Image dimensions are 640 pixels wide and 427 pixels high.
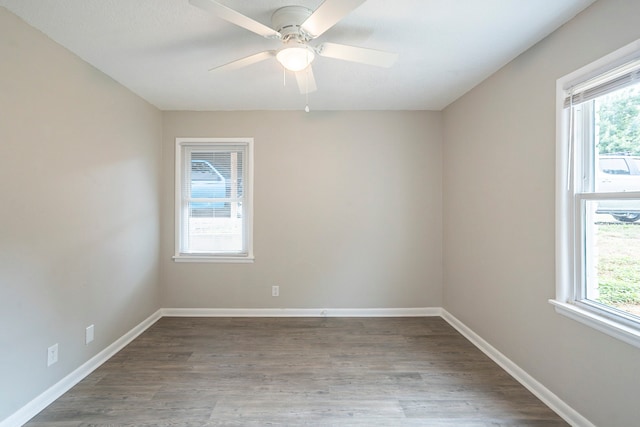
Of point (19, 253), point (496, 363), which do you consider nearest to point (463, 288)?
point (496, 363)

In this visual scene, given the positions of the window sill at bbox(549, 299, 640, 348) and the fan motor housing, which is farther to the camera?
the fan motor housing

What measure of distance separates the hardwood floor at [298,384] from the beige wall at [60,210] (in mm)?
368

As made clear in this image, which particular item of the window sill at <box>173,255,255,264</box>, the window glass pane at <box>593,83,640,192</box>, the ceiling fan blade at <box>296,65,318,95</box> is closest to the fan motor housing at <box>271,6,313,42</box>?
the ceiling fan blade at <box>296,65,318,95</box>

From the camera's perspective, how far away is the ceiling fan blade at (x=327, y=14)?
1330mm

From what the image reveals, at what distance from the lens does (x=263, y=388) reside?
2123mm

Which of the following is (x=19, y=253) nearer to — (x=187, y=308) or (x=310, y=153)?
(x=187, y=308)

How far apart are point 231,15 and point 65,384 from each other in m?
2.65

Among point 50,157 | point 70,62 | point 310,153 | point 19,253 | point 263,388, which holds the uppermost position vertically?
point 70,62

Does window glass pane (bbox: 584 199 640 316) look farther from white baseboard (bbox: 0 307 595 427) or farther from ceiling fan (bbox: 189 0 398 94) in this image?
ceiling fan (bbox: 189 0 398 94)

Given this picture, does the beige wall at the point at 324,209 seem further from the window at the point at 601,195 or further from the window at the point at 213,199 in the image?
the window at the point at 601,195

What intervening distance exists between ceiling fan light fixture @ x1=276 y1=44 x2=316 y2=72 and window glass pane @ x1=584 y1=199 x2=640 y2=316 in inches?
74.4

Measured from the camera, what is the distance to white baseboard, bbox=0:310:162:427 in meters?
1.76

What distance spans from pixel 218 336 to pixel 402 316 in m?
2.06

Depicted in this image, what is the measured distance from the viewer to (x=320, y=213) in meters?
3.49
